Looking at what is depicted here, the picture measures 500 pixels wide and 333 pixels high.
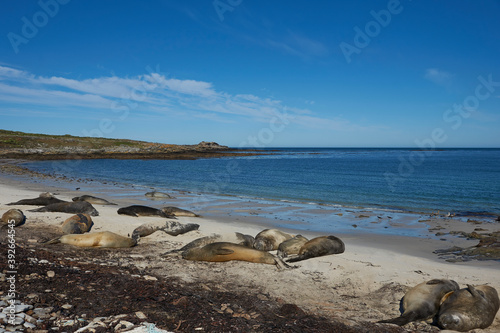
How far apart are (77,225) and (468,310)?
9.54 metres

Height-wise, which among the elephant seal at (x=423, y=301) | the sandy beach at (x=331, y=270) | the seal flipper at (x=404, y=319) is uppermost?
the elephant seal at (x=423, y=301)

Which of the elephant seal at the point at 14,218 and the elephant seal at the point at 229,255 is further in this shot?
the elephant seal at the point at 14,218

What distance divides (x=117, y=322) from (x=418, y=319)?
4.32m

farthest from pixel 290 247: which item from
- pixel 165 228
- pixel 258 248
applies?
pixel 165 228

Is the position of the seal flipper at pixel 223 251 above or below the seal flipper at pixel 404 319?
above

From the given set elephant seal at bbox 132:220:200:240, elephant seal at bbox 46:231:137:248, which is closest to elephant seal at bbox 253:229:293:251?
elephant seal at bbox 132:220:200:240

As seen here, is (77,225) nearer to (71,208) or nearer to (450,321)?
(71,208)

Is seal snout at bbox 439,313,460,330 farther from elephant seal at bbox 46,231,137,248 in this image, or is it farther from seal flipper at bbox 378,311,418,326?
elephant seal at bbox 46,231,137,248

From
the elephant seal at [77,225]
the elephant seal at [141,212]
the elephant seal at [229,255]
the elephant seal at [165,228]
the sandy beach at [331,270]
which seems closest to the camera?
the sandy beach at [331,270]

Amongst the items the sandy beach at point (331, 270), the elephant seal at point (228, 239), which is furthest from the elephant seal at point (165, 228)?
the elephant seal at point (228, 239)

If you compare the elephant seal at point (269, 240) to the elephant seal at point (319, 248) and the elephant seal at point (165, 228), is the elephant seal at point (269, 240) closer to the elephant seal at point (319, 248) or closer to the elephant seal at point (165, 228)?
the elephant seal at point (319, 248)

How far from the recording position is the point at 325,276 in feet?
23.9

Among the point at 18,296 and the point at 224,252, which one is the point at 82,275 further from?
the point at 224,252

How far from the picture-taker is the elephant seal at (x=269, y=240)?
9152 mm
